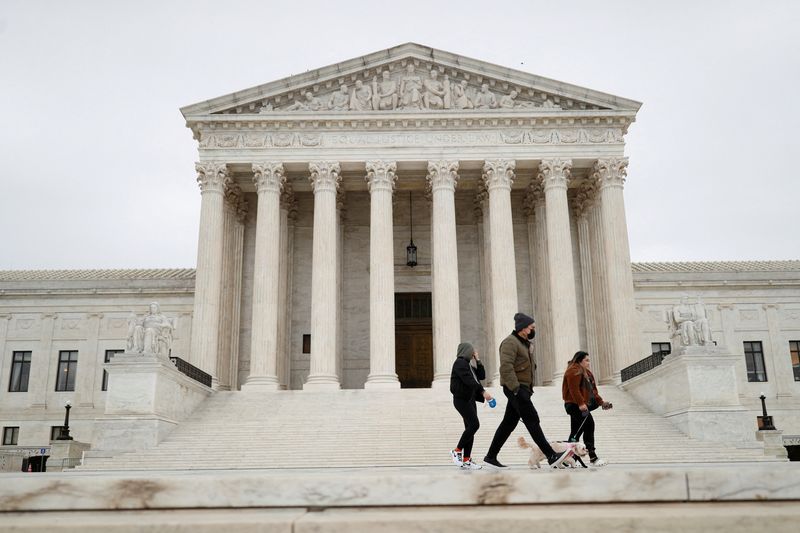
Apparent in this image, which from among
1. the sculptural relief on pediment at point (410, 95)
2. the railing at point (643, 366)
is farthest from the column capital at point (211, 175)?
the railing at point (643, 366)

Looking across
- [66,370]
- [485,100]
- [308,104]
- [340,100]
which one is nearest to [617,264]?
[485,100]

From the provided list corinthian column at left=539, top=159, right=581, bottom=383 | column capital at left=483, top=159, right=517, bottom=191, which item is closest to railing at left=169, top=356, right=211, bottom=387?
corinthian column at left=539, top=159, right=581, bottom=383

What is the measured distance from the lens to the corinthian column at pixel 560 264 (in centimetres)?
3056

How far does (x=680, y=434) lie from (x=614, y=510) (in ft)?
60.1

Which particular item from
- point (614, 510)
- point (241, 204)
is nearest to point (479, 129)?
point (241, 204)

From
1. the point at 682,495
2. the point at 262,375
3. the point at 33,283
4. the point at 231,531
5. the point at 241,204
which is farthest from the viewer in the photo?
the point at 33,283

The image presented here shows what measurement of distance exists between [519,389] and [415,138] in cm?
2329

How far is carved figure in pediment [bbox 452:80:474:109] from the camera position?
3281cm

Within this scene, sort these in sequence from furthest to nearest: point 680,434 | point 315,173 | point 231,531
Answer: point 315,173 → point 680,434 → point 231,531

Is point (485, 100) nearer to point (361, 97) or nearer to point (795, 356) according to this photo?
point (361, 97)

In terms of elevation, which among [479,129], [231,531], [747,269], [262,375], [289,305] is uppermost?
[479,129]

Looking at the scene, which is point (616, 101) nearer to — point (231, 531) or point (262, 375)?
point (262, 375)

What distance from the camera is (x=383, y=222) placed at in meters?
31.7

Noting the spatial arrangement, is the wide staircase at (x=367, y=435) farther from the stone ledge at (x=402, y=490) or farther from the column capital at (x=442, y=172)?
the stone ledge at (x=402, y=490)
